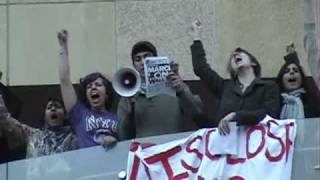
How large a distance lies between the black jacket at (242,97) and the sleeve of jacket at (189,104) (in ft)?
0.50

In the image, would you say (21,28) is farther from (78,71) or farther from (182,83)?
(182,83)

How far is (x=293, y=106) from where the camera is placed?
21.5 ft

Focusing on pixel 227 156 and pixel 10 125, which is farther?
pixel 10 125

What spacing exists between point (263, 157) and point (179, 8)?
4.70 ft

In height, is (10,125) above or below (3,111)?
below

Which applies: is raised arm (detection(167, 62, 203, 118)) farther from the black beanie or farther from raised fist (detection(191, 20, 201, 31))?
raised fist (detection(191, 20, 201, 31))

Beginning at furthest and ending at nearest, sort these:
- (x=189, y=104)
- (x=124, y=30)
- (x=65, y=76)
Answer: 1. (x=124, y=30)
2. (x=65, y=76)
3. (x=189, y=104)

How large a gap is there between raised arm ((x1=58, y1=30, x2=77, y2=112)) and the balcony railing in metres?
0.40

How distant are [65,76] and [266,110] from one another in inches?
64.7

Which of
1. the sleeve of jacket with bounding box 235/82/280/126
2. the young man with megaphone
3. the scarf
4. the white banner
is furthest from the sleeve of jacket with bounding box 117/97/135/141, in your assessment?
Result: the scarf

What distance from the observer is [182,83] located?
264 inches

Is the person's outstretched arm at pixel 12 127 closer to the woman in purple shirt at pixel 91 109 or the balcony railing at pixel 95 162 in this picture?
the balcony railing at pixel 95 162

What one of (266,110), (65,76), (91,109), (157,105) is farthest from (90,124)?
(266,110)

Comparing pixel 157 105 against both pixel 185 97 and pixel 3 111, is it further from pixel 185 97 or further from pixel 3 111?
pixel 3 111
